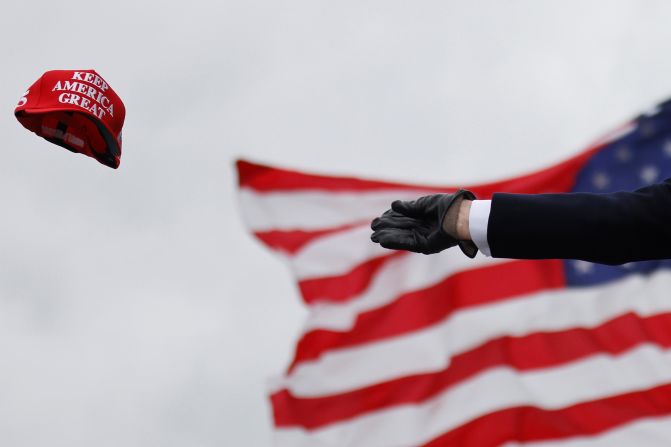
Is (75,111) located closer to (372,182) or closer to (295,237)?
(295,237)

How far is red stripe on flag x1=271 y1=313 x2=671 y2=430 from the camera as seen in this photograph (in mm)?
18688

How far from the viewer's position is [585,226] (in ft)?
24.0

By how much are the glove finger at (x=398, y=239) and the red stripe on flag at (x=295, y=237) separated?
12.5 m

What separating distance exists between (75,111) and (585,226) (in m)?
4.03

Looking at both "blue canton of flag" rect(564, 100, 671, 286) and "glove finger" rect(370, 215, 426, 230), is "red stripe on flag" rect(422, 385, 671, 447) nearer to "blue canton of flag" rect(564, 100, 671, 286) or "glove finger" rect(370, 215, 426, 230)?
"blue canton of flag" rect(564, 100, 671, 286)

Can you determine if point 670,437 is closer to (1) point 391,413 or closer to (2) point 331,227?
(1) point 391,413

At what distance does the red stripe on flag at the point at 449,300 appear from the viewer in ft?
63.6

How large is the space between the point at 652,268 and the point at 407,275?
3355 mm

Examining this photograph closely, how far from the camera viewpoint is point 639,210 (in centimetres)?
717

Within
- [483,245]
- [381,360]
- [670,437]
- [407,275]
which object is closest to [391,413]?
[381,360]

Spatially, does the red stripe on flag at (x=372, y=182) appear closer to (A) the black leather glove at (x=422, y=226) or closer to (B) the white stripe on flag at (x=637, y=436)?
(B) the white stripe on flag at (x=637, y=436)

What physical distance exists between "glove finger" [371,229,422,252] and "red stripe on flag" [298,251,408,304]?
38.7 ft

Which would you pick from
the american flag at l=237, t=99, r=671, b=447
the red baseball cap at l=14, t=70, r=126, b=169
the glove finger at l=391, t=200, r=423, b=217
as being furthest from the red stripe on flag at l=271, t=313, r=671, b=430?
the glove finger at l=391, t=200, r=423, b=217

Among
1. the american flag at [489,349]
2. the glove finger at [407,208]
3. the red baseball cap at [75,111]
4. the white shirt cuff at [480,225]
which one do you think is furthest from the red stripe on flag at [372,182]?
the white shirt cuff at [480,225]
